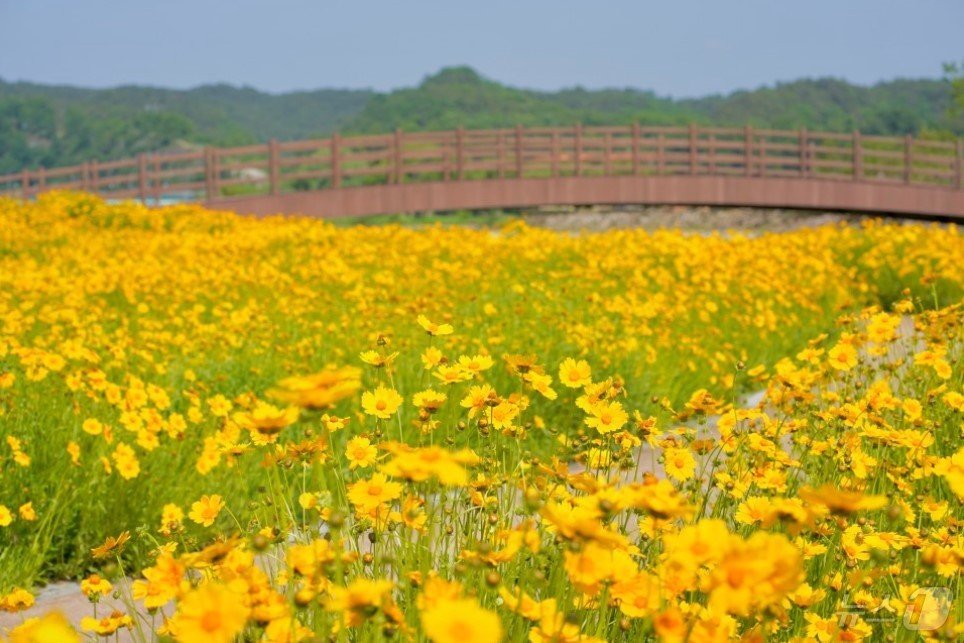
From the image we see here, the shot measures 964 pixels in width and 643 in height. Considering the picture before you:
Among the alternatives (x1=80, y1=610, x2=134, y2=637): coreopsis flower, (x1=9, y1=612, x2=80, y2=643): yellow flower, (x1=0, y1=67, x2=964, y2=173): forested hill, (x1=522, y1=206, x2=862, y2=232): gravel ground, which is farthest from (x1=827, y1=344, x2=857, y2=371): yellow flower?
(x1=0, y1=67, x2=964, y2=173): forested hill

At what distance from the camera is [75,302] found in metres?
6.02

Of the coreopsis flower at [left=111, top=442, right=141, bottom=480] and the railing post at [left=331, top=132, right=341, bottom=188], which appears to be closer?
Result: the coreopsis flower at [left=111, top=442, right=141, bottom=480]

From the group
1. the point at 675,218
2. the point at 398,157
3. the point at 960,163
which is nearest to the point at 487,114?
the point at 675,218

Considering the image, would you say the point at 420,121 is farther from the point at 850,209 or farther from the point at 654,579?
the point at 654,579

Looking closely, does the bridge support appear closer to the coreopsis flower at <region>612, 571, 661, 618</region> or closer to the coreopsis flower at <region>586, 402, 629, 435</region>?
the coreopsis flower at <region>586, 402, 629, 435</region>

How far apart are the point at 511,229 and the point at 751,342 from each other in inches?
228

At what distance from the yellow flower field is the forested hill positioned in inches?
2277

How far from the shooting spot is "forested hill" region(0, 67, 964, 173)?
8229 cm

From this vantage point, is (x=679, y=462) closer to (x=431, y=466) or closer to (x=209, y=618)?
(x=431, y=466)

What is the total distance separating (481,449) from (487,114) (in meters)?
85.6

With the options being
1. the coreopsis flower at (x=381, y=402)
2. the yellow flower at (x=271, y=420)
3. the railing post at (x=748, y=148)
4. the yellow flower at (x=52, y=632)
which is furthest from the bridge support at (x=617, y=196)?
the yellow flower at (x=52, y=632)

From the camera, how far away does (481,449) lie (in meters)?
2.45

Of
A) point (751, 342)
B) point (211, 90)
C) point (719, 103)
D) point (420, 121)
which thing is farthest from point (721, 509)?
point (211, 90)

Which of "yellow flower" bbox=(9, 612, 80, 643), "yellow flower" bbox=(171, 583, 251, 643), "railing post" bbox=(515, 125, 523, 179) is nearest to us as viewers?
"yellow flower" bbox=(9, 612, 80, 643)
